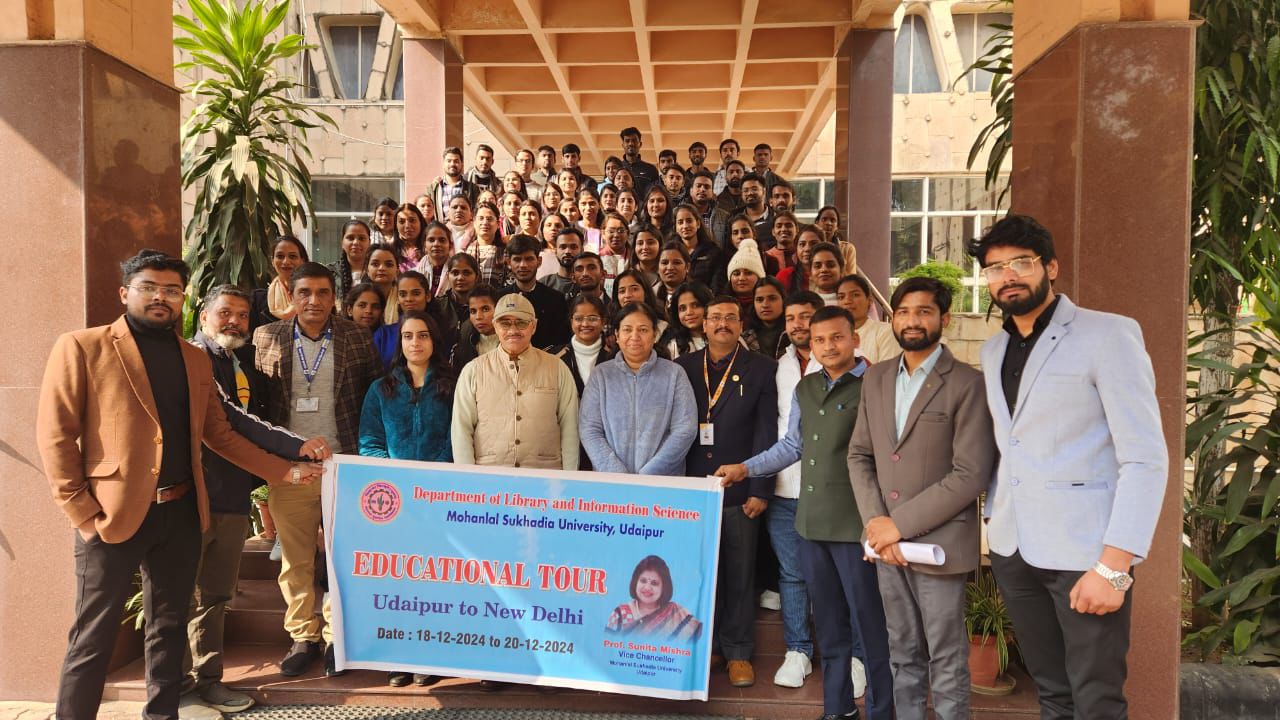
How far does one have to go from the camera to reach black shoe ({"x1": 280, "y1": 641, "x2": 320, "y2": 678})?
427 cm

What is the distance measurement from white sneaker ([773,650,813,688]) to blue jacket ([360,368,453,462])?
6.37 ft

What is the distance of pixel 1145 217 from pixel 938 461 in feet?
5.31

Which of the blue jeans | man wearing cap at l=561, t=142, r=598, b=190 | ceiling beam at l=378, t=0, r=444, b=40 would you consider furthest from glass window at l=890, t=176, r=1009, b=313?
the blue jeans

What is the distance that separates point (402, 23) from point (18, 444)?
291 inches

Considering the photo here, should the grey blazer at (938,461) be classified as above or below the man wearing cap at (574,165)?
below

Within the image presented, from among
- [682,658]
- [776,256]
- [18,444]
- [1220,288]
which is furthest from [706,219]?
[18,444]

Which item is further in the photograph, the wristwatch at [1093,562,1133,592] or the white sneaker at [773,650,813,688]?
the white sneaker at [773,650,813,688]

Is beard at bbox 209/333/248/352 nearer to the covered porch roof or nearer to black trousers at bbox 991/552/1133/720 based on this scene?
black trousers at bbox 991/552/1133/720

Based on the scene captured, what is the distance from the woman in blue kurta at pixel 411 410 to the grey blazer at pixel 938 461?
2.05 metres

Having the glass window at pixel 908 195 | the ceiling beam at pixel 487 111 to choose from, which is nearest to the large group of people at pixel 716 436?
the ceiling beam at pixel 487 111

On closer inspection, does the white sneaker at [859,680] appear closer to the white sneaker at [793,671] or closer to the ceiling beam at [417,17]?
the white sneaker at [793,671]

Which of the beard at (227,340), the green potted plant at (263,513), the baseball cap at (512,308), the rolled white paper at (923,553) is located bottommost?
the green potted plant at (263,513)

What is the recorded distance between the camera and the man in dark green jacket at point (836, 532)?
3625 mm

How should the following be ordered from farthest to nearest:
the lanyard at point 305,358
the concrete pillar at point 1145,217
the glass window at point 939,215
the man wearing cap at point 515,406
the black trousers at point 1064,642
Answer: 1. the glass window at point 939,215
2. the lanyard at point 305,358
3. the man wearing cap at point 515,406
4. the concrete pillar at point 1145,217
5. the black trousers at point 1064,642
